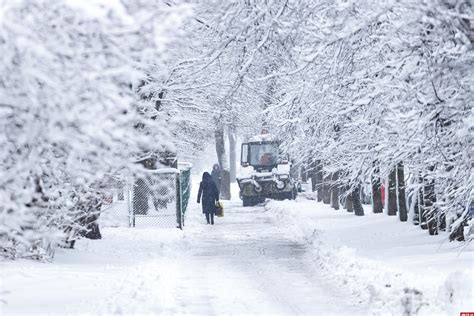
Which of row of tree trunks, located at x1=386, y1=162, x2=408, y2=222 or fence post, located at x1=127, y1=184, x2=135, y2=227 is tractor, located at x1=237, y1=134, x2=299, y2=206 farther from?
fence post, located at x1=127, y1=184, x2=135, y2=227

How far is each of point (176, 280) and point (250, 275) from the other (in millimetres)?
1442

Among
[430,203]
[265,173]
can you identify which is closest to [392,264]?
[430,203]

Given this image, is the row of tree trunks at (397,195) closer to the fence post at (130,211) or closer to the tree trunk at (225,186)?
the fence post at (130,211)

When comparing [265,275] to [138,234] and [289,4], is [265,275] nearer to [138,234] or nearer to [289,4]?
[289,4]

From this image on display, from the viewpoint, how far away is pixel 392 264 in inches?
579

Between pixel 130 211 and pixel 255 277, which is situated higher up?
pixel 130 211

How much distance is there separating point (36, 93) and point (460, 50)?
5478mm

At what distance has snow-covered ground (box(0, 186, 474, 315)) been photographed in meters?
10.9

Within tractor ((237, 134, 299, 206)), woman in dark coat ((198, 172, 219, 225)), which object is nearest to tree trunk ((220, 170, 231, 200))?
tractor ((237, 134, 299, 206))

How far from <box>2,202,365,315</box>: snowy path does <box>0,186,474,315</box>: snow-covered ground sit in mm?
18

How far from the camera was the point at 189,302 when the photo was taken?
466 inches

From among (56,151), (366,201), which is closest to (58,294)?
(56,151)

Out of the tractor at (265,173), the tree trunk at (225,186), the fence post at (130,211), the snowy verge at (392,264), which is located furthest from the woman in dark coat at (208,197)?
the tree trunk at (225,186)

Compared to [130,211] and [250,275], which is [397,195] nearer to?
[130,211]
